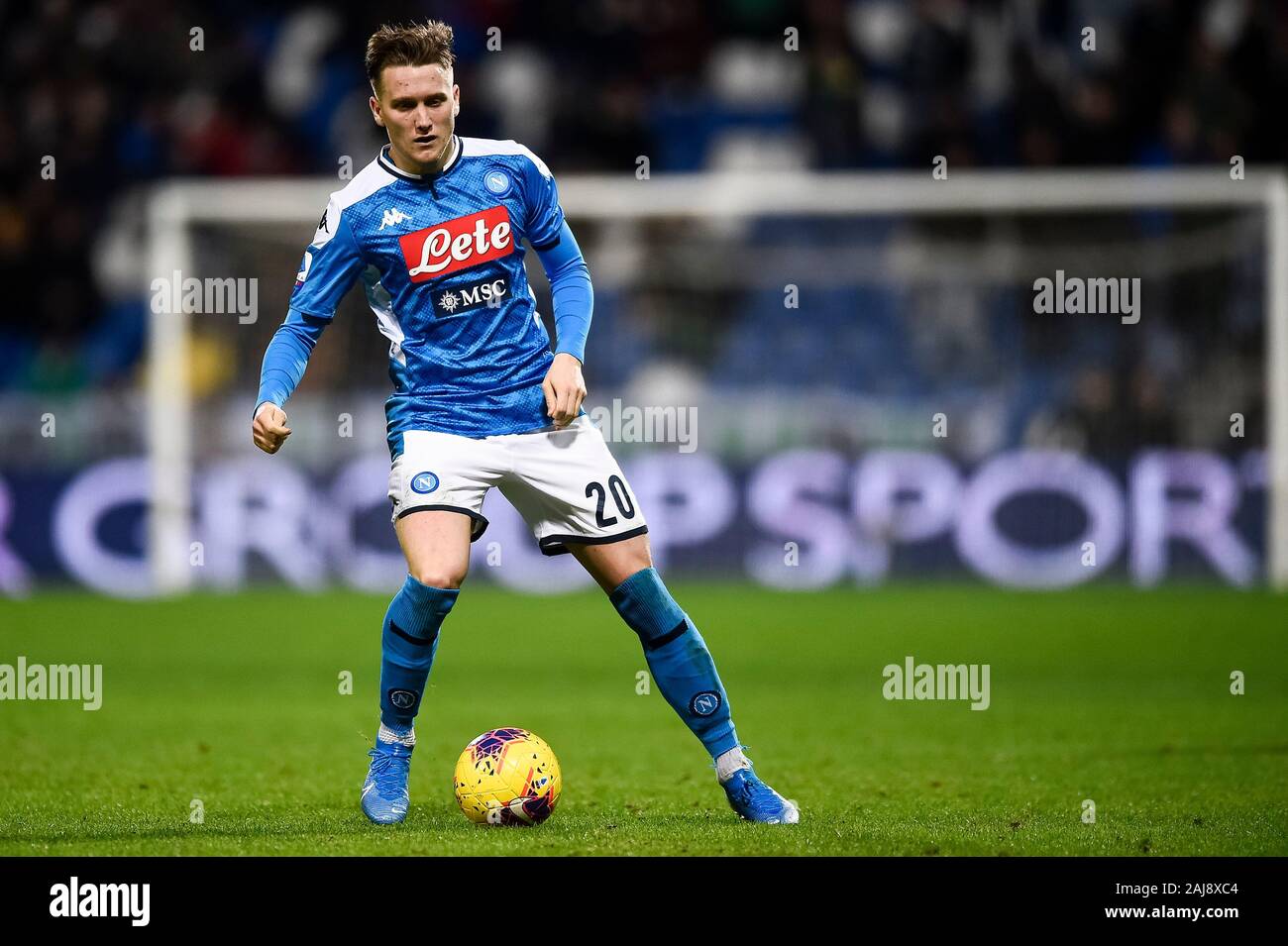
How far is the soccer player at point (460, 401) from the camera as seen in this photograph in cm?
527

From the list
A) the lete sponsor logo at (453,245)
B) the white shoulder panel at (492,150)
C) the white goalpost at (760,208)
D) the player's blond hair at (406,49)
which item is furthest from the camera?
the white goalpost at (760,208)

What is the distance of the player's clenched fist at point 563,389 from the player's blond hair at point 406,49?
3.12 ft

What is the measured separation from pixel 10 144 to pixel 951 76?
10007 millimetres

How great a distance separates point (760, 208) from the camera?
15812 mm

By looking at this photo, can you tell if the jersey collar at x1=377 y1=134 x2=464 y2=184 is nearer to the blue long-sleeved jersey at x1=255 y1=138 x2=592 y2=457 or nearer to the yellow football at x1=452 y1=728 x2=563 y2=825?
the blue long-sleeved jersey at x1=255 y1=138 x2=592 y2=457

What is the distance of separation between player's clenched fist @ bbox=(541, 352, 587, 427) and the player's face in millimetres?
735

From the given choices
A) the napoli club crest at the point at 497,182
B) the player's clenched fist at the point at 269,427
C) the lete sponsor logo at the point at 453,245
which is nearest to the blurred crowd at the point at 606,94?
the napoli club crest at the point at 497,182

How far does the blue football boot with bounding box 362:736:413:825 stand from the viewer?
532cm

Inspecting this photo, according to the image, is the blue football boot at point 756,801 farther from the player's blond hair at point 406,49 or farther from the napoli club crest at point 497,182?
the player's blond hair at point 406,49

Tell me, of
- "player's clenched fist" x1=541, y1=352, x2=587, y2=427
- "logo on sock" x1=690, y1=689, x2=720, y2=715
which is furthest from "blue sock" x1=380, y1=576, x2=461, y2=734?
"logo on sock" x1=690, y1=689, x2=720, y2=715

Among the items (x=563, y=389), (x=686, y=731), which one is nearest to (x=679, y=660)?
(x=563, y=389)

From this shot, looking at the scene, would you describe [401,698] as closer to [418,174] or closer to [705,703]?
[705,703]

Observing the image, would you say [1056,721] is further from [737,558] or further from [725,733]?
[737,558]
